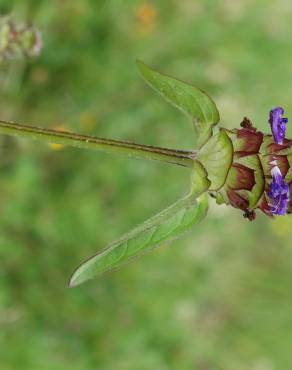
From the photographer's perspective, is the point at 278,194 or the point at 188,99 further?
the point at 188,99

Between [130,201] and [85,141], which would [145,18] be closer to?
[130,201]

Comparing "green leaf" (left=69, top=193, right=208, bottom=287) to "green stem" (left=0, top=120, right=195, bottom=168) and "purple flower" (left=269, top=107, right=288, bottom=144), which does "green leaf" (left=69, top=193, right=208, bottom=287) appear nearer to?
"green stem" (left=0, top=120, right=195, bottom=168)

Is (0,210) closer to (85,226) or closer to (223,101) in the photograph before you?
(85,226)

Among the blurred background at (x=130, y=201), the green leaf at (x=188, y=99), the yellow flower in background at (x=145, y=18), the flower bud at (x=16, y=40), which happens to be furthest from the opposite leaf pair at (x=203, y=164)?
the yellow flower in background at (x=145, y=18)

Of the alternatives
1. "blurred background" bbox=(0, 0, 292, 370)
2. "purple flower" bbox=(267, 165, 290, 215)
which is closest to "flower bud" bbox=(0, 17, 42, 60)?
"blurred background" bbox=(0, 0, 292, 370)

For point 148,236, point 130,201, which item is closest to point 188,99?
point 148,236

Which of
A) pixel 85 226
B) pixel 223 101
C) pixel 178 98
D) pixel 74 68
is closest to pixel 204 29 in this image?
pixel 223 101

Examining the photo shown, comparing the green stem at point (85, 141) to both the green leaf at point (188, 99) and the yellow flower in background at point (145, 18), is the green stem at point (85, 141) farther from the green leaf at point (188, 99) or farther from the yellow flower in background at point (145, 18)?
the yellow flower in background at point (145, 18)
